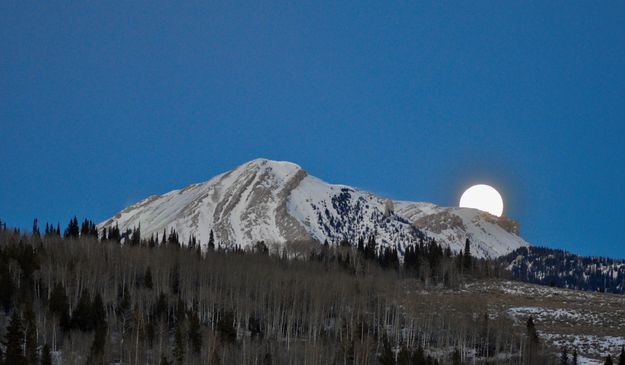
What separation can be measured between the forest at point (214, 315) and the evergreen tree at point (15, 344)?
156mm

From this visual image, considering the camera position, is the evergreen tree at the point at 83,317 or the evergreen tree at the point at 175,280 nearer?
the evergreen tree at the point at 83,317

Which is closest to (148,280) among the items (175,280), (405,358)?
(175,280)

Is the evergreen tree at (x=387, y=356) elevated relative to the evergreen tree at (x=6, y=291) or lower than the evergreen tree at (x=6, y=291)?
lower

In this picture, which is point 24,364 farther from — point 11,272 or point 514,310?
point 514,310

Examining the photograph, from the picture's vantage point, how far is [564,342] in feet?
368

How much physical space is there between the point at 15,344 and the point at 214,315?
41.3 metres

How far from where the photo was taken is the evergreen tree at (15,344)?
82750mm

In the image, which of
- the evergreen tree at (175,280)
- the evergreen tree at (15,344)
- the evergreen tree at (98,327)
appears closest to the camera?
the evergreen tree at (15,344)

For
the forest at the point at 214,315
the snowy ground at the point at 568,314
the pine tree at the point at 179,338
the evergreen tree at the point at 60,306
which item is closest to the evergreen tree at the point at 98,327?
the forest at the point at 214,315

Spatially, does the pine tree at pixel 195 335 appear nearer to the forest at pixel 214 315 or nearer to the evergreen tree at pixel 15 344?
the forest at pixel 214 315

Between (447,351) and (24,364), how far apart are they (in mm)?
57891

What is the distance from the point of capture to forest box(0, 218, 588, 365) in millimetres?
97438

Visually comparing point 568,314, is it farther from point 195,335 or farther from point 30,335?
point 30,335

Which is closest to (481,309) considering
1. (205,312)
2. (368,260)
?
(205,312)
